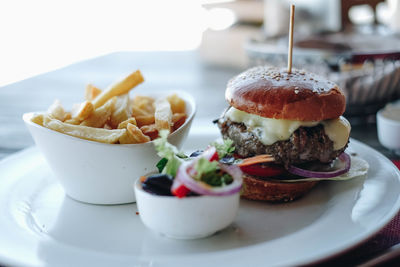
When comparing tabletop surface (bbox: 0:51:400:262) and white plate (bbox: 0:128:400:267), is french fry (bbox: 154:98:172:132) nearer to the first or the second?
white plate (bbox: 0:128:400:267)

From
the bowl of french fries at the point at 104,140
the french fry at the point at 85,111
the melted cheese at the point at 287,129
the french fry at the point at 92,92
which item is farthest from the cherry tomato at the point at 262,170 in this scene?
the french fry at the point at 92,92

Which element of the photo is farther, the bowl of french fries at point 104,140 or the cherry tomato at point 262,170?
the cherry tomato at point 262,170

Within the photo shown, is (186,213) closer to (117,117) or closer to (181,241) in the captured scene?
(181,241)

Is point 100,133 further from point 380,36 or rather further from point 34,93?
point 380,36

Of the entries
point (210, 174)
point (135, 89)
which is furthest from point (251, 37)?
point (210, 174)

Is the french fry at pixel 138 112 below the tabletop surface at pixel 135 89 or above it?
above

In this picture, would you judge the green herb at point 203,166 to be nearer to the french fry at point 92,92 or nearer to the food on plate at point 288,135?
the food on plate at point 288,135
